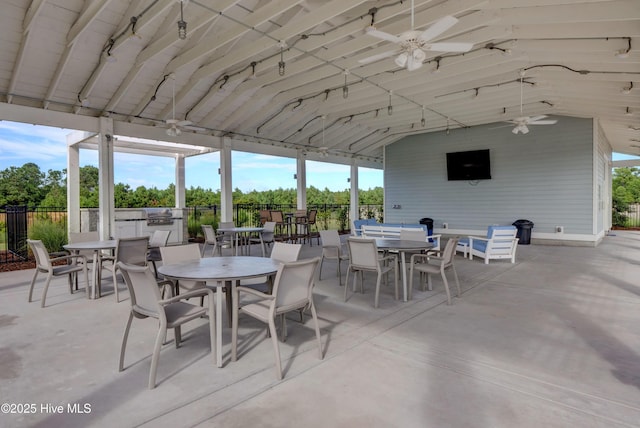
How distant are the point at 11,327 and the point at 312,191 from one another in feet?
60.5

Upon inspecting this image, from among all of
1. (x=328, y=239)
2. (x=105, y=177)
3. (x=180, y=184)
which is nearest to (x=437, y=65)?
(x=328, y=239)

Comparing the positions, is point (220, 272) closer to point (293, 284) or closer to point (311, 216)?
point (293, 284)

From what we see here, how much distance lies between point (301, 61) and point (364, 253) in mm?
4455

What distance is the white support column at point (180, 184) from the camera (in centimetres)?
1200

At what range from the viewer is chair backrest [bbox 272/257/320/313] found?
2.51m

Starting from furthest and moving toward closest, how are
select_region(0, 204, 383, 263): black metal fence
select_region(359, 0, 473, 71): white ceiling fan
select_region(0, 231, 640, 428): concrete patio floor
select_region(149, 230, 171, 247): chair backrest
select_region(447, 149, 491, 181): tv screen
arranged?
select_region(447, 149, 491, 181): tv screen, select_region(0, 204, 383, 263): black metal fence, select_region(149, 230, 171, 247): chair backrest, select_region(359, 0, 473, 71): white ceiling fan, select_region(0, 231, 640, 428): concrete patio floor

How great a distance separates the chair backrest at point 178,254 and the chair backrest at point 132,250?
1197 millimetres

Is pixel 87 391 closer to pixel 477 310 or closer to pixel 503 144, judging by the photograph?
pixel 477 310

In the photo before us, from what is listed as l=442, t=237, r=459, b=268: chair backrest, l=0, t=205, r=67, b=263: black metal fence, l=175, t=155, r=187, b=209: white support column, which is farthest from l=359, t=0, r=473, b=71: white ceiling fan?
l=175, t=155, r=187, b=209: white support column

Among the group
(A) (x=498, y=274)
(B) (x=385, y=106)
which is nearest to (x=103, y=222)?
(B) (x=385, y=106)

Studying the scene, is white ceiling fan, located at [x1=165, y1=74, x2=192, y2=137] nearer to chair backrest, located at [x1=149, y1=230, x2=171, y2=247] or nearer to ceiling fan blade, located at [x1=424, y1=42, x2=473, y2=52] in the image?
chair backrest, located at [x1=149, y1=230, x2=171, y2=247]

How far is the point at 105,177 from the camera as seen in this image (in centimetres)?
802

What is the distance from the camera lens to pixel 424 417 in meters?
1.99

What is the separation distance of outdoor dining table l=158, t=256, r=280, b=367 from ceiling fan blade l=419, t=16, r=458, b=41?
106 inches
